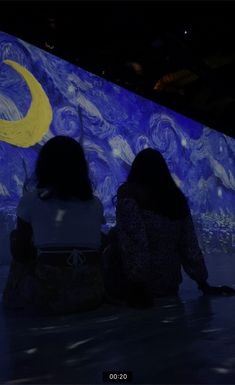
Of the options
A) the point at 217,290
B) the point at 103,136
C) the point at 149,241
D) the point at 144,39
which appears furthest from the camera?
the point at 144,39

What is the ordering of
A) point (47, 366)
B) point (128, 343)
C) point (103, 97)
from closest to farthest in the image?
point (47, 366), point (128, 343), point (103, 97)

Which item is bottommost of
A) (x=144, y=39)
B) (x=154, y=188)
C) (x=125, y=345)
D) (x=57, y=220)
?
(x=125, y=345)

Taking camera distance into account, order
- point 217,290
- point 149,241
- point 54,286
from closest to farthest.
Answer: point 54,286
point 149,241
point 217,290

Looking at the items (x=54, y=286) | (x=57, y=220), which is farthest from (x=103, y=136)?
(x=54, y=286)

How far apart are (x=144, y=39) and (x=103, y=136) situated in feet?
3.90

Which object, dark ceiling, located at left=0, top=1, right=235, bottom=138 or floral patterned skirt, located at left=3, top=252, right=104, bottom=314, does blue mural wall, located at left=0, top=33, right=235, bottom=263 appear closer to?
dark ceiling, located at left=0, top=1, right=235, bottom=138

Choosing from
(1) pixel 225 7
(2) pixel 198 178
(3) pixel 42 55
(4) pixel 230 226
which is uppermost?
(1) pixel 225 7

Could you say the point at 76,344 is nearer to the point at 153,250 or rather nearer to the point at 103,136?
the point at 153,250

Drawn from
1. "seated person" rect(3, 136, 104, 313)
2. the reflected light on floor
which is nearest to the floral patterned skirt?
"seated person" rect(3, 136, 104, 313)

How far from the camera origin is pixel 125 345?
165 cm

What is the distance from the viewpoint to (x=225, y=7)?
396cm

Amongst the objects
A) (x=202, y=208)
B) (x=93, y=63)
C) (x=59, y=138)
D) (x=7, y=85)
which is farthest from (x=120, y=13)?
(x=202, y=208)

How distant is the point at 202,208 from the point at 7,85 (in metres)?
3.02

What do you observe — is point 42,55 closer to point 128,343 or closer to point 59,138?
point 59,138
